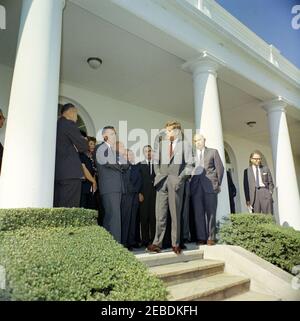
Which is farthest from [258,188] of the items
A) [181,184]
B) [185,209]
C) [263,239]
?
[181,184]

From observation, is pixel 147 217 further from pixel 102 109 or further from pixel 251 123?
pixel 251 123

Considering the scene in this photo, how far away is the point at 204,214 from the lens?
5.94m

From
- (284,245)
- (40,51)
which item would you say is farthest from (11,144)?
(284,245)

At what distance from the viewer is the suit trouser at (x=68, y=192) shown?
4.55 metres

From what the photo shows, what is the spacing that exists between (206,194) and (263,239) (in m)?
1.35

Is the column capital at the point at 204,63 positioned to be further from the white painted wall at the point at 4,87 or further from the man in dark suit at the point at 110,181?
the white painted wall at the point at 4,87

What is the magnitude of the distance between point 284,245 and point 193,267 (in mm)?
2100

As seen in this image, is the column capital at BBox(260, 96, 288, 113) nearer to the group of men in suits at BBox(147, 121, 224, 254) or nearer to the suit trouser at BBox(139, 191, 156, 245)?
the group of men in suits at BBox(147, 121, 224, 254)

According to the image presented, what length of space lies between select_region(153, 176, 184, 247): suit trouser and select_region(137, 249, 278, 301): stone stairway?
11.1 inches

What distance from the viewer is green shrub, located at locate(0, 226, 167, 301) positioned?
2479 mm

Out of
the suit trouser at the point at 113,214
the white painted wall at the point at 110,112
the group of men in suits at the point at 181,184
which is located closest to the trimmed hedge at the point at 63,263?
the suit trouser at the point at 113,214

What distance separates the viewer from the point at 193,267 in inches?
180
